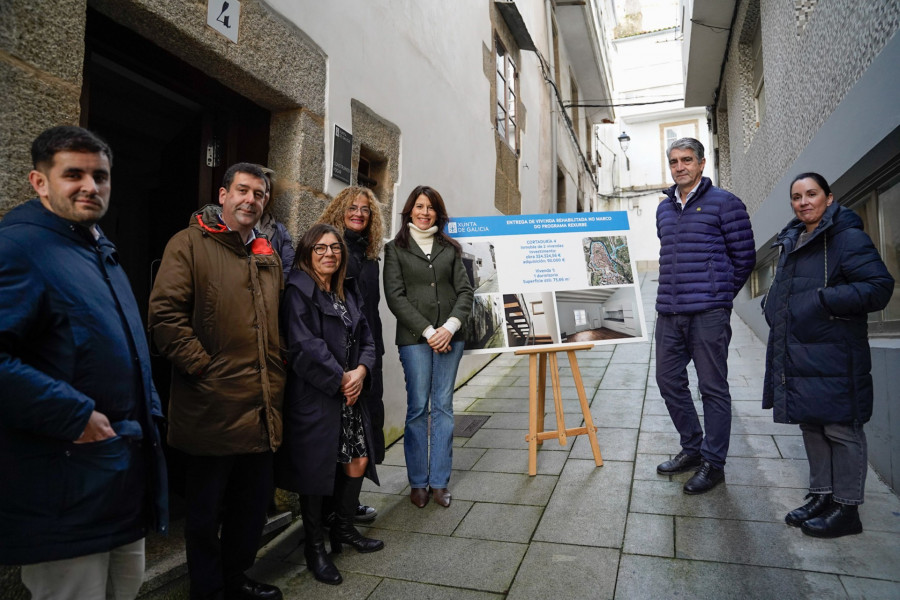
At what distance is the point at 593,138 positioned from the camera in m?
17.7

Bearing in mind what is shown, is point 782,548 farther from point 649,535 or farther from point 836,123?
point 836,123

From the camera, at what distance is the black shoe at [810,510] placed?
2.52 m

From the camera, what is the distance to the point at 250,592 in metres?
2.17

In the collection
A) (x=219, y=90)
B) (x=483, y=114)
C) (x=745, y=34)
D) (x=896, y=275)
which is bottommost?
(x=896, y=275)

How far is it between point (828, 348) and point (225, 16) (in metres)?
3.25

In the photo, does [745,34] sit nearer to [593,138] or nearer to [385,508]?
[385,508]

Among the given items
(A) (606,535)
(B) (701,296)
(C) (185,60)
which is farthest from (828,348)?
(C) (185,60)

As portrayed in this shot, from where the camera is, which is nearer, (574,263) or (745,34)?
(574,263)

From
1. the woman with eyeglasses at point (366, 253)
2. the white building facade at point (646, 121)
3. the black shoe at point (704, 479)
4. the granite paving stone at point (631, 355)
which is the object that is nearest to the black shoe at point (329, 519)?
the woman with eyeglasses at point (366, 253)

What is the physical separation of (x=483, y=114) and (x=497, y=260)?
352 cm

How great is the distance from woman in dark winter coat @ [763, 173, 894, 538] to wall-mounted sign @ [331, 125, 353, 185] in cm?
258

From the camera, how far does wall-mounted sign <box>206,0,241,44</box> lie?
8.32 ft

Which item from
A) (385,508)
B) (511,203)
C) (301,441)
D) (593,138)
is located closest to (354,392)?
(301,441)

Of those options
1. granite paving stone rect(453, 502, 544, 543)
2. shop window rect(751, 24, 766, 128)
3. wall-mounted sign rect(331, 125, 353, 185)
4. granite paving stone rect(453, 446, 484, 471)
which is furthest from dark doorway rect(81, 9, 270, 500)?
shop window rect(751, 24, 766, 128)
